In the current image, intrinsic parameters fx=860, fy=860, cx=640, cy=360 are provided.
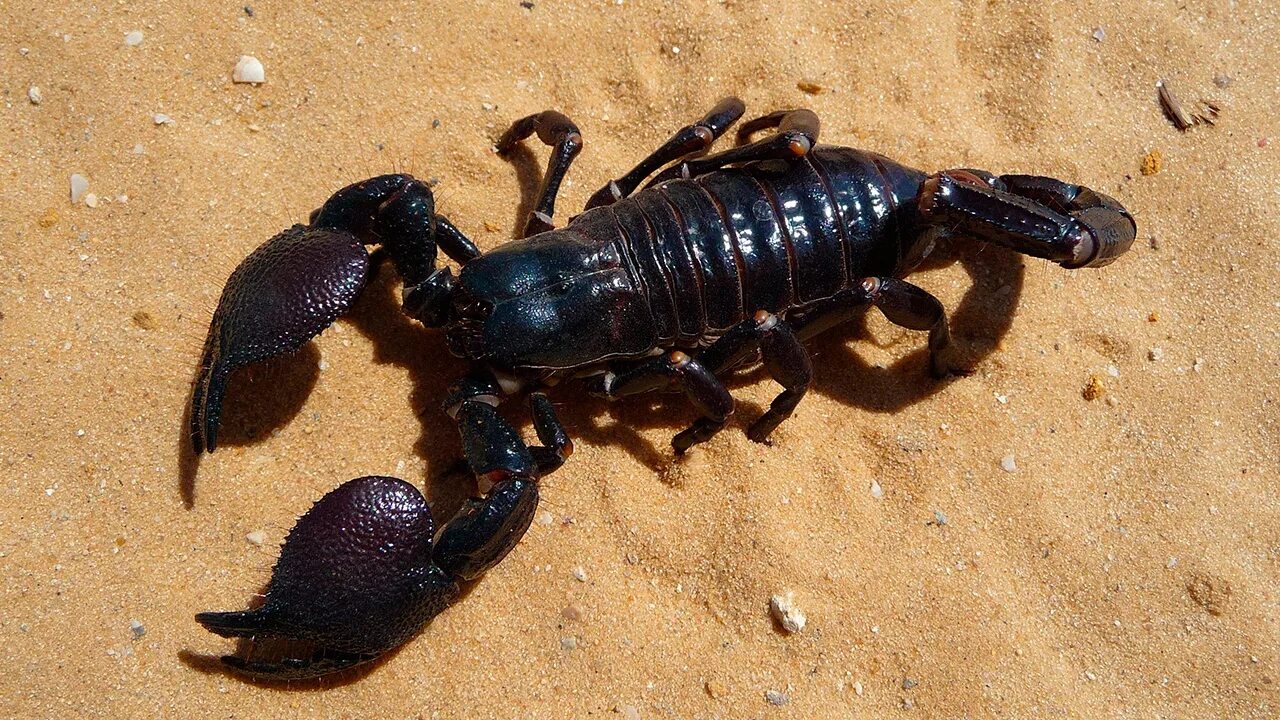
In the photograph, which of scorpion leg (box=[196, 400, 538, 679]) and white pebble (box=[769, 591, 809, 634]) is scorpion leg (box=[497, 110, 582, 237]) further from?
white pebble (box=[769, 591, 809, 634])

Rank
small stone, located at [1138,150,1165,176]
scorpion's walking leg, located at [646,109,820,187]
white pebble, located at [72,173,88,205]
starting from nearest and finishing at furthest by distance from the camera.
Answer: scorpion's walking leg, located at [646,109,820,187]
white pebble, located at [72,173,88,205]
small stone, located at [1138,150,1165,176]

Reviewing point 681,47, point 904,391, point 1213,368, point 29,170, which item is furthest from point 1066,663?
point 29,170

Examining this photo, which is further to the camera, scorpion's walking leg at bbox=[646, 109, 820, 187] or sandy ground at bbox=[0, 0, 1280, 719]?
scorpion's walking leg at bbox=[646, 109, 820, 187]

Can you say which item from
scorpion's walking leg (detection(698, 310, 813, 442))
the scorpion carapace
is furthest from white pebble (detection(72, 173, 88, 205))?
scorpion's walking leg (detection(698, 310, 813, 442))

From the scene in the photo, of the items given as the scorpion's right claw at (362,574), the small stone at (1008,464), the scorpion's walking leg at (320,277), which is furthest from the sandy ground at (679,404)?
the scorpion's walking leg at (320,277)

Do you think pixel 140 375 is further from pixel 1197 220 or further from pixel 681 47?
pixel 1197 220

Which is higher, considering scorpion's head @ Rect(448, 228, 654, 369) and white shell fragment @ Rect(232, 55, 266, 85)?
white shell fragment @ Rect(232, 55, 266, 85)

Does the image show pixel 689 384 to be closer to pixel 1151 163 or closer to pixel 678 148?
pixel 678 148

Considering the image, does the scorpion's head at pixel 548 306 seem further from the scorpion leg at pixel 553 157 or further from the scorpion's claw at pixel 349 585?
the scorpion's claw at pixel 349 585
